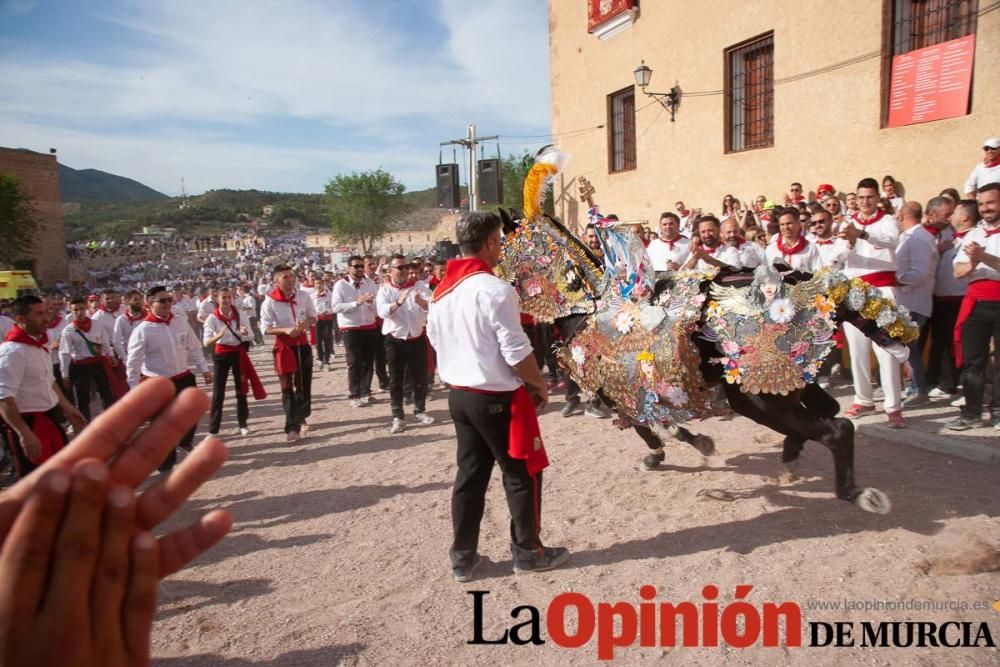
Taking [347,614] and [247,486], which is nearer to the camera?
[347,614]

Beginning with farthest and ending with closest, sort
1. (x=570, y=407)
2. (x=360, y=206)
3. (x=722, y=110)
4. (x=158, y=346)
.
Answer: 1. (x=360, y=206)
2. (x=722, y=110)
3. (x=570, y=407)
4. (x=158, y=346)

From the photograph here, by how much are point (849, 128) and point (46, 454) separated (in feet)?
35.1

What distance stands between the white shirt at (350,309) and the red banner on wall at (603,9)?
30.6 feet

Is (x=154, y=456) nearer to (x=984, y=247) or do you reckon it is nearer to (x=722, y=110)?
(x=984, y=247)

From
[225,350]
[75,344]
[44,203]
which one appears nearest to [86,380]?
[75,344]

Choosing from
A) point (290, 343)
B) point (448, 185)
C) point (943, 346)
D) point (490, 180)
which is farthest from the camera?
point (490, 180)

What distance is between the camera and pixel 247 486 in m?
5.78

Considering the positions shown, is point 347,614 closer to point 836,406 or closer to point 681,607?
point 681,607

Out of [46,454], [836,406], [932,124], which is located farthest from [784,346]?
[932,124]

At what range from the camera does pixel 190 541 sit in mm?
1162

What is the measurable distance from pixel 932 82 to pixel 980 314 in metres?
4.72

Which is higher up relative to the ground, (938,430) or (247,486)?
(938,430)

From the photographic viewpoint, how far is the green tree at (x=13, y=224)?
29.4 m

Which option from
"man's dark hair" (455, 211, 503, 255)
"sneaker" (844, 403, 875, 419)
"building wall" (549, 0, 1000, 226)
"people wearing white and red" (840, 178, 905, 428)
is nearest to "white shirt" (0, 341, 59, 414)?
"man's dark hair" (455, 211, 503, 255)
